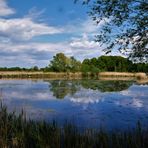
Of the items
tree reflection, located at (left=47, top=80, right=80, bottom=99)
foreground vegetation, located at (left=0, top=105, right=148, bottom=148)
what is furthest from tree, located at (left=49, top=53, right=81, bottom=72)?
foreground vegetation, located at (left=0, top=105, right=148, bottom=148)

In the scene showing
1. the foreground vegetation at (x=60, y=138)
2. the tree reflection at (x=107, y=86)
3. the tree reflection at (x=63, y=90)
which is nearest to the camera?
the foreground vegetation at (x=60, y=138)

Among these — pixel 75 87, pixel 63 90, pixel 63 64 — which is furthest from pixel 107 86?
pixel 63 64

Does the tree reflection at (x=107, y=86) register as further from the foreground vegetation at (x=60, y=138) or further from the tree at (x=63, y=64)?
the tree at (x=63, y=64)

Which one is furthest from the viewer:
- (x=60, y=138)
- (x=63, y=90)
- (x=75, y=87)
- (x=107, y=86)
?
(x=107, y=86)

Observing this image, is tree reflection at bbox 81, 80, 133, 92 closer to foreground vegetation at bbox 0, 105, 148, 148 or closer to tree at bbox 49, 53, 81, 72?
foreground vegetation at bbox 0, 105, 148, 148

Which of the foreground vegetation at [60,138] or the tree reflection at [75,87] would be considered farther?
the tree reflection at [75,87]

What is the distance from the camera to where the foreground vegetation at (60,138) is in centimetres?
884

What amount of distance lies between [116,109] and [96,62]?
87.2 metres

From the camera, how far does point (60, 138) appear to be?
9289 mm

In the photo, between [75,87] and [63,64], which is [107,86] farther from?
[63,64]

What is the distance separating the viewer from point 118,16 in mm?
10570

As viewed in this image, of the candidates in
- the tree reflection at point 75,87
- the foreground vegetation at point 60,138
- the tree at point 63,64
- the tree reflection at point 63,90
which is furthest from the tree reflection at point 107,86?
the tree at point 63,64

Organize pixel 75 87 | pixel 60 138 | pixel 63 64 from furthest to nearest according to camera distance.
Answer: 1. pixel 63 64
2. pixel 75 87
3. pixel 60 138

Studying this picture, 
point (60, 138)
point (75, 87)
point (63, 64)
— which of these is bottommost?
point (60, 138)
